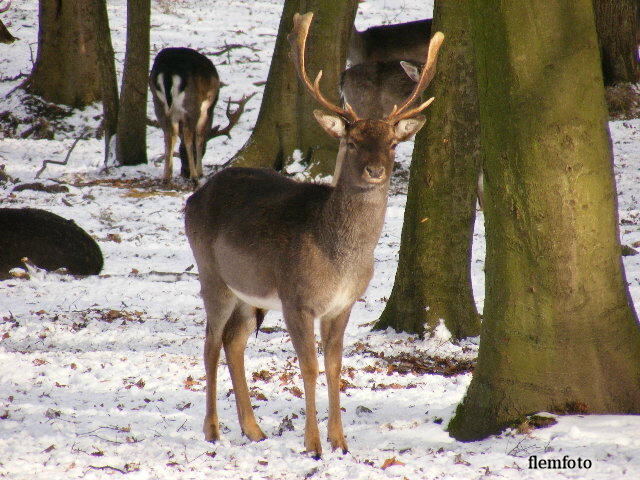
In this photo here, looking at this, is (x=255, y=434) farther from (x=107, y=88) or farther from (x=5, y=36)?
(x=5, y=36)

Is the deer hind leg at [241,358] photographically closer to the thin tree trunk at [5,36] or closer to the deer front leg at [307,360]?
the deer front leg at [307,360]

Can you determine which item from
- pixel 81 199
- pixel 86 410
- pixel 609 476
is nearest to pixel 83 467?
pixel 86 410

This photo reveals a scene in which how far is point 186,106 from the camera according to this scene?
44.5 feet

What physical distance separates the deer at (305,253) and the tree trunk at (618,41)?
10269 millimetres

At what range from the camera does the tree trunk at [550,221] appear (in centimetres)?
420

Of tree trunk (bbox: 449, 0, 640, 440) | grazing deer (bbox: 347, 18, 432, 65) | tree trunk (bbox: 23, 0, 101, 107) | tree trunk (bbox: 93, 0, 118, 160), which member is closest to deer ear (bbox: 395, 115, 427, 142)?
tree trunk (bbox: 449, 0, 640, 440)

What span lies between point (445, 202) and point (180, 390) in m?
2.28

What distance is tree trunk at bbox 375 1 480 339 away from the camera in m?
6.25

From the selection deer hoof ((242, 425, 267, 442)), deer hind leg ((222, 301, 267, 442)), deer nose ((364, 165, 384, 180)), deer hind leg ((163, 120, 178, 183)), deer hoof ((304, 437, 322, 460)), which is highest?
deer nose ((364, 165, 384, 180))

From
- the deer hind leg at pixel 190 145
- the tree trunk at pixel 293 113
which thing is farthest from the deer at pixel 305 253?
the deer hind leg at pixel 190 145

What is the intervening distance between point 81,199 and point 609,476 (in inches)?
351

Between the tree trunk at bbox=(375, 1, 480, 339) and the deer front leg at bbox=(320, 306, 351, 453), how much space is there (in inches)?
70.5

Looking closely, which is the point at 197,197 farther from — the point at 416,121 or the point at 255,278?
the point at 416,121

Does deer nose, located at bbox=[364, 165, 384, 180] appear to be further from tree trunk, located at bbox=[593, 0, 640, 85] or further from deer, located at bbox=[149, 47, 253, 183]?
tree trunk, located at bbox=[593, 0, 640, 85]
